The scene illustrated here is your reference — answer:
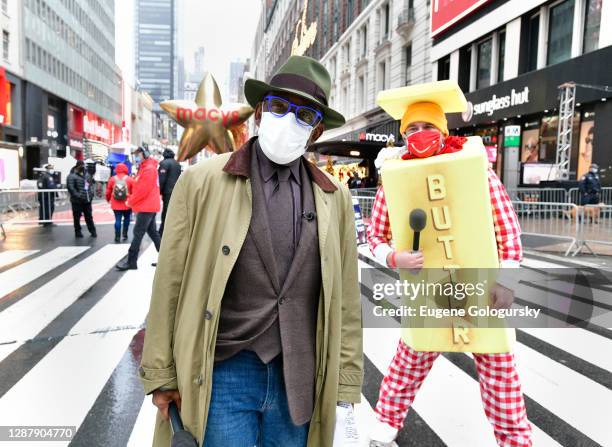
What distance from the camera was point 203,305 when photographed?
168 cm

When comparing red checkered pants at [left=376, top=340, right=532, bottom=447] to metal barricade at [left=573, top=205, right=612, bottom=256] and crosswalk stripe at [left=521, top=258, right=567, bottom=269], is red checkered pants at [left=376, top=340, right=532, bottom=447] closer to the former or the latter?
crosswalk stripe at [left=521, top=258, right=567, bottom=269]

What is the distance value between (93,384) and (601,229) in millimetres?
10236

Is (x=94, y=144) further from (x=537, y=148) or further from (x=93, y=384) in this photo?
(x=93, y=384)

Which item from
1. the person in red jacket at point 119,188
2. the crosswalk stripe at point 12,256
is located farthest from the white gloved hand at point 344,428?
the person in red jacket at point 119,188

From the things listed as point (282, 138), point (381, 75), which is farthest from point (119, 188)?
point (381, 75)

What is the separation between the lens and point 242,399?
1742 mm

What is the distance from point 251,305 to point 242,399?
1.13 ft

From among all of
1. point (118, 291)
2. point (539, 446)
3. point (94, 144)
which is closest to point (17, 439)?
point (539, 446)

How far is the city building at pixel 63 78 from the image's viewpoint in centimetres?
3847

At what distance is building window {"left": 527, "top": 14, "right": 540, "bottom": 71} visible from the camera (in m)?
20.6

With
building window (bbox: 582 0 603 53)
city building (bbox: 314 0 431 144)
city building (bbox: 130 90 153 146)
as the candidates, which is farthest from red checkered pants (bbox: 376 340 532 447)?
city building (bbox: 130 90 153 146)

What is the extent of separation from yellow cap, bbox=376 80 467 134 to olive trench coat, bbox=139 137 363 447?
0.95 m

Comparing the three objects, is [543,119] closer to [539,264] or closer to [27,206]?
[539,264]

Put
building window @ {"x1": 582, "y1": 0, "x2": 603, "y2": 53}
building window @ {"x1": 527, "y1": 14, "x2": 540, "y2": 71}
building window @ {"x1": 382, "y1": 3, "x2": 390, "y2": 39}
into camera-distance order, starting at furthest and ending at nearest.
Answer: building window @ {"x1": 382, "y1": 3, "x2": 390, "y2": 39}
building window @ {"x1": 527, "y1": 14, "x2": 540, "y2": 71}
building window @ {"x1": 582, "y1": 0, "x2": 603, "y2": 53}
